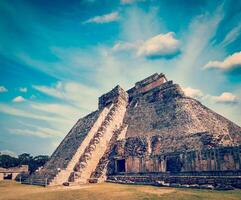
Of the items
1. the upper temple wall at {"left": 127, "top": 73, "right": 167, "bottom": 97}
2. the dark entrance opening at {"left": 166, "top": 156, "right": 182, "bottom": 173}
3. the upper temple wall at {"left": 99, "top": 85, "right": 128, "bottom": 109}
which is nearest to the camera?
the dark entrance opening at {"left": 166, "top": 156, "right": 182, "bottom": 173}

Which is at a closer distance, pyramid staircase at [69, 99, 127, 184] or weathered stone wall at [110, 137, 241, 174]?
weathered stone wall at [110, 137, 241, 174]

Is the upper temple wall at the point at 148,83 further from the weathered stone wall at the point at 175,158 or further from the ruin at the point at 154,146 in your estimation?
the weathered stone wall at the point at 175,158

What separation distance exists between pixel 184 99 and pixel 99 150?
873cm

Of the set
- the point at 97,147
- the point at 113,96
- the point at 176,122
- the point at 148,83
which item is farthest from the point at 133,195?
the point at 148,83

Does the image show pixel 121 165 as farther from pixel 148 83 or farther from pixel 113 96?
pixel 148 83

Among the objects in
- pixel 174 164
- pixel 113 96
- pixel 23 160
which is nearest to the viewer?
pixel 174 164

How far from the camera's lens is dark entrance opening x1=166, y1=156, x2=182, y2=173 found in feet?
40.4

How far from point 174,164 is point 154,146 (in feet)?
9.70

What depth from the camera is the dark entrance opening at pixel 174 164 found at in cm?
1232

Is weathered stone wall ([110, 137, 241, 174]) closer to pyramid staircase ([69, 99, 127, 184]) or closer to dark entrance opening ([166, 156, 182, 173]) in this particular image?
dark entrance opening ([166, 156, 182, 173])

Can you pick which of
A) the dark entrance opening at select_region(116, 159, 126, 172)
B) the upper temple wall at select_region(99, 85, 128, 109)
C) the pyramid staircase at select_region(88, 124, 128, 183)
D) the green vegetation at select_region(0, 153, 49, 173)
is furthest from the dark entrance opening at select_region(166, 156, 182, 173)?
the green vegetation at select_region(0, 153, 49, 173)

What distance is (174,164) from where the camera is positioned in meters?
12.5

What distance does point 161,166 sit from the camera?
13.0m

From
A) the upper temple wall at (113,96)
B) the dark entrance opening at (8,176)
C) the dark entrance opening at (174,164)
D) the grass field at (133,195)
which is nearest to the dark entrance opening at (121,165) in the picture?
the dark entrance opening at (174,164)
